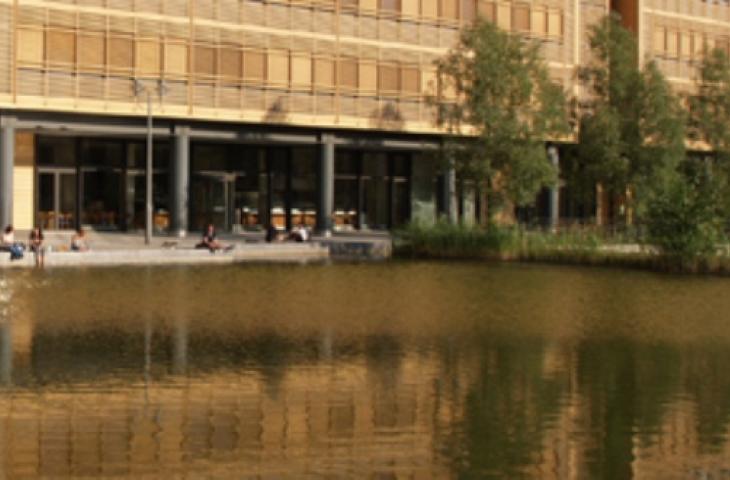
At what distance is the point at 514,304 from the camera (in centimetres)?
2930

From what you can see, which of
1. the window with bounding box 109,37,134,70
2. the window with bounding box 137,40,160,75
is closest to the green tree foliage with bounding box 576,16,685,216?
the window with bounding box 137,40,160,75

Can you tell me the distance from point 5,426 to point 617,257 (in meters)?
34.8

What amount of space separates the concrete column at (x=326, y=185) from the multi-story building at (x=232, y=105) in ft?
0.26

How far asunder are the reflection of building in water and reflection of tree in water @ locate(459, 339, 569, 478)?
373 mm

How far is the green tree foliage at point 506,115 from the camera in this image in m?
55.7

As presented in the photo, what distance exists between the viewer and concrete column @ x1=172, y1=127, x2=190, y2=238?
59.5m

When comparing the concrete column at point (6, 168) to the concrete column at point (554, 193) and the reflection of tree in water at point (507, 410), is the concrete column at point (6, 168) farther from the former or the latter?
the reflection of tree in water at point (507, 410)

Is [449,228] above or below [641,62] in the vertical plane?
below

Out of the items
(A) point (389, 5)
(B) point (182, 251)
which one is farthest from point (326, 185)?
(B) point (182, 251)

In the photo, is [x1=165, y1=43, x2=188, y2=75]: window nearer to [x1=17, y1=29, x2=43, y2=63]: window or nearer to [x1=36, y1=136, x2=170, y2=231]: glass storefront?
[x1=17, y1=29, x2=43, y2=63]: window

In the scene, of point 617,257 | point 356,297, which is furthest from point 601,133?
point 356,297

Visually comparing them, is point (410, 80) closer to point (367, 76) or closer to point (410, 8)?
point (367, 76)

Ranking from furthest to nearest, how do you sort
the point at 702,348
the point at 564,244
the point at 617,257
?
the point at 564,244, the point at 617,257, the point at 702,348

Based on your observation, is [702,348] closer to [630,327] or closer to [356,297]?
[630,327]
